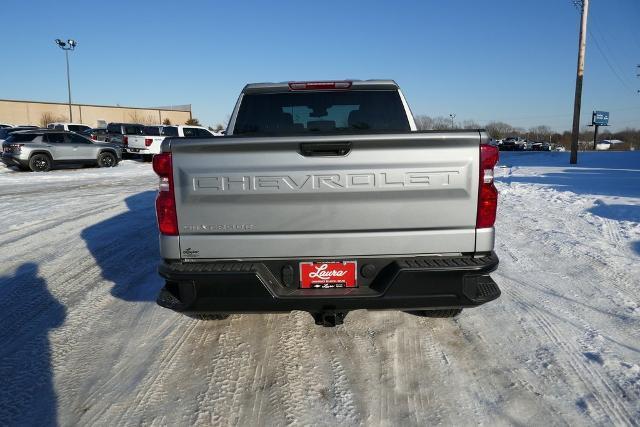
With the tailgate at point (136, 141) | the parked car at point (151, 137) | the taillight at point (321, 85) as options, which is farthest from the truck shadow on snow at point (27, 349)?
the tailgate at point (136, 141)

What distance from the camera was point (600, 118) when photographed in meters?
70.1

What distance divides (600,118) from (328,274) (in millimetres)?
83659

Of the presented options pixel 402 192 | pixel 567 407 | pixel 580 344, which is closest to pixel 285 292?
pixel 402 192

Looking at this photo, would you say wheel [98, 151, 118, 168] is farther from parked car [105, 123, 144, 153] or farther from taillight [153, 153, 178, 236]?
taillight [153, 153, 178, 236]

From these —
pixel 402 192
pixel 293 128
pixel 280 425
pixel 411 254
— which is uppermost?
pixel 293 128

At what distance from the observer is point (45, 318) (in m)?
3.86

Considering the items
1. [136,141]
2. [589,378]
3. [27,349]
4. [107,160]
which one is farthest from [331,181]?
[136,141]

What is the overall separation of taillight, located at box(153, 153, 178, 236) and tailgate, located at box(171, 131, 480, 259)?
5 cm

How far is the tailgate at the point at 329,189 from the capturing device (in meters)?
2.62

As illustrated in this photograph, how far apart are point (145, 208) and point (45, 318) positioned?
18.5 feet

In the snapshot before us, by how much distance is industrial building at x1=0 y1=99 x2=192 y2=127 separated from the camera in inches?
2510

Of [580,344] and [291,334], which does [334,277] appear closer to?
[291,334]

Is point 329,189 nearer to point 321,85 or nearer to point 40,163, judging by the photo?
point 321,85

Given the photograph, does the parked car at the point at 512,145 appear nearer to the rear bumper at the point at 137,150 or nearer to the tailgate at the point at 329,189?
the rear bumper at the point at 137,150
